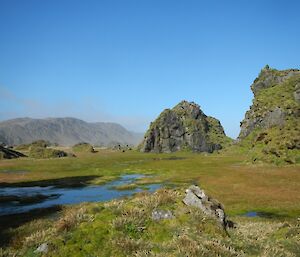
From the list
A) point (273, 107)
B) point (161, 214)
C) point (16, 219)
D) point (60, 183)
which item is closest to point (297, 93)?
point (273, 107)

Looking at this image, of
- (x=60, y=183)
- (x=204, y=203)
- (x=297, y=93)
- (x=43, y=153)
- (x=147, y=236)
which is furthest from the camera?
(x=297, y=93)

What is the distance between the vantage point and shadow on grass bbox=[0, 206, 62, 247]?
29344 mm

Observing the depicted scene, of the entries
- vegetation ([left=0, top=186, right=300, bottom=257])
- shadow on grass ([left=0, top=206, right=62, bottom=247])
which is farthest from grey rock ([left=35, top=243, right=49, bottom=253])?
shadow on grass ([left=0, top=206, right=62, bottom=247])

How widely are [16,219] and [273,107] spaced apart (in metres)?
146

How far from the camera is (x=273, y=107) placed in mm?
164000

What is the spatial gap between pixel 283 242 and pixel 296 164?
7805 cm

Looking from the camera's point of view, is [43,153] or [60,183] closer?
[60,183]

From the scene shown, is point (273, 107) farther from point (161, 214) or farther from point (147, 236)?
point (147, 236)

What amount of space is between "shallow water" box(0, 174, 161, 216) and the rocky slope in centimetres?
5048

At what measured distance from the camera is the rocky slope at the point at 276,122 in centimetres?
10294

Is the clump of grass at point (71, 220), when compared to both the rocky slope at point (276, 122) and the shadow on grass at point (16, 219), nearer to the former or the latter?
the shadow on grass at point (16, 219)

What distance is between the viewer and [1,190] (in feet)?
207

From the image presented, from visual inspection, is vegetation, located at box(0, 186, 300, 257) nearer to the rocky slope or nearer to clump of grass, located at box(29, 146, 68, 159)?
the rocky slope

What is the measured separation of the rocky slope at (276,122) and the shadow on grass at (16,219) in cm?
7155
